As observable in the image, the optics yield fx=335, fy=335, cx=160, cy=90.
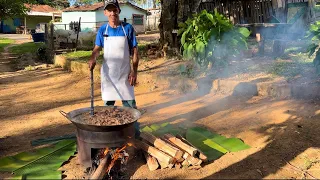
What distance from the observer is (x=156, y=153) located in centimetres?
392

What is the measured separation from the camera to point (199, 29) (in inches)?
289

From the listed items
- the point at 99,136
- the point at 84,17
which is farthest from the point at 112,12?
the point at 84,17

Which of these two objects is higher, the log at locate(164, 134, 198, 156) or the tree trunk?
the tree trunk

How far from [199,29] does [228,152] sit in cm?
370

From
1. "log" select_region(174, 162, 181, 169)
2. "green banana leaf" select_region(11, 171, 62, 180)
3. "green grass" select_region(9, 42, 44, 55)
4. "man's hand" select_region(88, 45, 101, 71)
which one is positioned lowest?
"green banana leaf" select_region(11, 171, 62, 180)

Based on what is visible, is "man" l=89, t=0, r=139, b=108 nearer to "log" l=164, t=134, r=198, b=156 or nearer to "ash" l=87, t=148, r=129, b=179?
"log" l=164, t=134, r=198, b=156

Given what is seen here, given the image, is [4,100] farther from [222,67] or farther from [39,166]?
[222,67]

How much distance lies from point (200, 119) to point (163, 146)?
187 centimetres

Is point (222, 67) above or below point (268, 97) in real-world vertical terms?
above

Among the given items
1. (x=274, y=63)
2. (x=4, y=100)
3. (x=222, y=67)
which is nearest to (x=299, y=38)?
Answer: (x=274, y=63)

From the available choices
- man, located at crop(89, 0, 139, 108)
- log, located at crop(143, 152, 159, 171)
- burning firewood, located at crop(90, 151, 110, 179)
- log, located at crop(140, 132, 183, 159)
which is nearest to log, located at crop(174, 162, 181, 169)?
log, located at crop(140, 132, 183, 159)

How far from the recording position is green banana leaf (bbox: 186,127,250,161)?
430 centimetres

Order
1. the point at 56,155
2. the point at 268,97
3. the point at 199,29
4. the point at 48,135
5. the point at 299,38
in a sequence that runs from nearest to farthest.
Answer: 1. the point at 56,155
2. the point at 48,135
3. the point at 268,97
4. the point at 199,29
5. the point at 299,38

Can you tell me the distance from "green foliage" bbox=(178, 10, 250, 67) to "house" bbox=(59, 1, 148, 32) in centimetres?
2617
